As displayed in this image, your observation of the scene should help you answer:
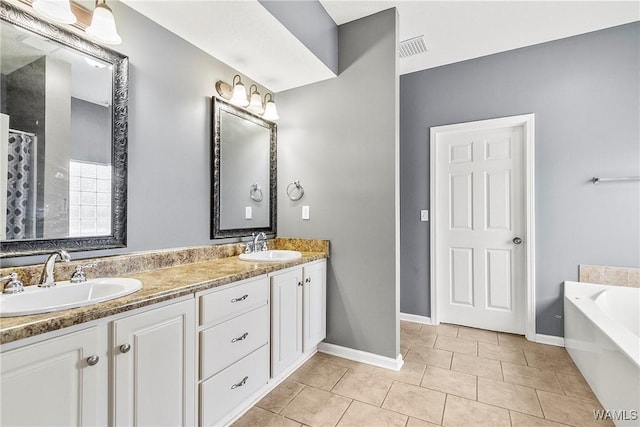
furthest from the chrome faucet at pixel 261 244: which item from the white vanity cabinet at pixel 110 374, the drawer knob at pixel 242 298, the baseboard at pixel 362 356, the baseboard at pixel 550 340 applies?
the baseboard at pixel 550 340

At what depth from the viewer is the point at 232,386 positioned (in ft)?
5.16

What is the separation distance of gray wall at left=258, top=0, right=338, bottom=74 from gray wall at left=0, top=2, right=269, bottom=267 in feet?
2.05

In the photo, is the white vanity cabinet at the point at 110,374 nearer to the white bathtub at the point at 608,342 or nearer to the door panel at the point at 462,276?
the white bathtub at the point at 608,342

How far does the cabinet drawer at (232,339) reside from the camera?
141 cm

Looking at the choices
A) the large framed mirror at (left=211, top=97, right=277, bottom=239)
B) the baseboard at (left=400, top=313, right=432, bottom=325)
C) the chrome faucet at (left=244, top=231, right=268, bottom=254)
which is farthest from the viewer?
the baseboard at (left=400, top=313, right=432, bottom=325)

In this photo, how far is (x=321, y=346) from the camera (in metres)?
2.49

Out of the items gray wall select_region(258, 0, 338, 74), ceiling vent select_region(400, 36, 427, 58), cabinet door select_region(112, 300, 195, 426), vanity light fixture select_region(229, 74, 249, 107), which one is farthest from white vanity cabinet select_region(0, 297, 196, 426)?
ceiling vent select_region(400, 36, 427, 58)

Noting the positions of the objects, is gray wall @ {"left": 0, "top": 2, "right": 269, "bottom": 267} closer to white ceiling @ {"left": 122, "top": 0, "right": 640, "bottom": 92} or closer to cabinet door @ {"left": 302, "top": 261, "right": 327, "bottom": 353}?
white ceiling @ {"left": 122, "top": 0, "right": 640, "bottom": 92}

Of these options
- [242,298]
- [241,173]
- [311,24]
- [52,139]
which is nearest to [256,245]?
[241,173]

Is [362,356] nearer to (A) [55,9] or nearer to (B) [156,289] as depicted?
(B) [156,289]

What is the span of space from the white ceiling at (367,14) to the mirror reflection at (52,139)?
521mm

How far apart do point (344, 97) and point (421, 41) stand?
953mm

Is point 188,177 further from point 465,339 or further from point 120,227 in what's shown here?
point 465,339

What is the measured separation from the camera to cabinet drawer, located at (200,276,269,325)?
4.62 feet
